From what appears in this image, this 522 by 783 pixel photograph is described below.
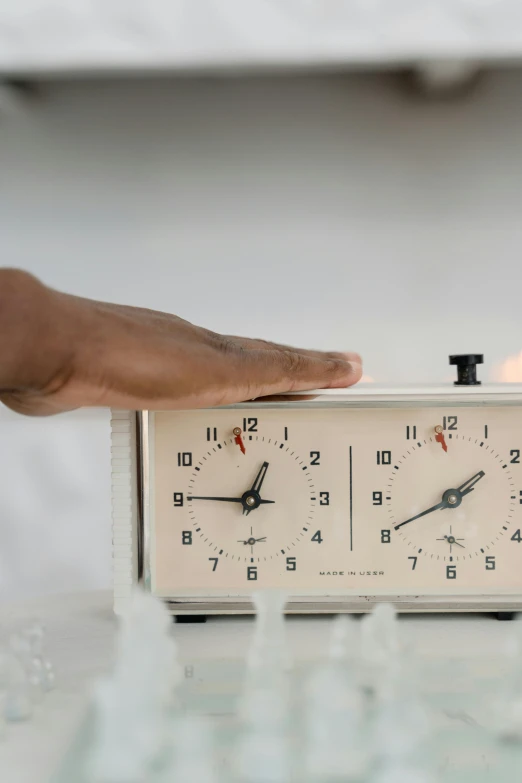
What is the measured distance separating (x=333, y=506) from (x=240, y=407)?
15cm

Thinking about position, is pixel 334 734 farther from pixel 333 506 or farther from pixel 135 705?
pixel 333 506

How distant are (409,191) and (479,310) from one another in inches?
9.9

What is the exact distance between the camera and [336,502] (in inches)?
32.5

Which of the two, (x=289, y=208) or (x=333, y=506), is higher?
(x=289, y=208)

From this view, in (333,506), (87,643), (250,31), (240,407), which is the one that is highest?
(250,31)

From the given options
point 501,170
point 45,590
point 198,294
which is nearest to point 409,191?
point 501,170

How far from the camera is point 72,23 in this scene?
1.07 meters

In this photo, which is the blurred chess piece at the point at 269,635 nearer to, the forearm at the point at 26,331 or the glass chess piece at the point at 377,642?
the glass chess piece at the point at 377,642

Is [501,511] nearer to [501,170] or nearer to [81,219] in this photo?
[501,170]

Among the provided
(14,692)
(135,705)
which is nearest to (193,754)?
(135,705)

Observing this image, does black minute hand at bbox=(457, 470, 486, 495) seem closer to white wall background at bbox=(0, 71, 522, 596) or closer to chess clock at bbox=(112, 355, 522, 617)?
chess clock at bbox=(112, 355, 522, 617)

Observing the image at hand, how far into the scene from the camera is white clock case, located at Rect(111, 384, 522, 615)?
82cm

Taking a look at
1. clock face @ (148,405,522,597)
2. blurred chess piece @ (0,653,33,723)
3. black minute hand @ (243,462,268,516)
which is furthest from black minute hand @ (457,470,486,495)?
blurred chess piece @ (0,653,33,723)

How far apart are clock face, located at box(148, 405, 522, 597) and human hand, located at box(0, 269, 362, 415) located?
80 mm
